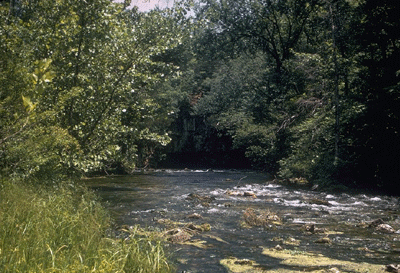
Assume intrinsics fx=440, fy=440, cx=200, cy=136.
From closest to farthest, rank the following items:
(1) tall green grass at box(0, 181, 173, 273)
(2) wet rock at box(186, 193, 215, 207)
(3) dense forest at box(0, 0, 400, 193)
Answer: (1) tall green grass at box(0, 181, 173, 273)
(3) dense forest at box(0, 0, 400, 193)
(2) wet rock at box(186, 193, 215, 207)

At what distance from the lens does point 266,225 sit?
10219 millimetres

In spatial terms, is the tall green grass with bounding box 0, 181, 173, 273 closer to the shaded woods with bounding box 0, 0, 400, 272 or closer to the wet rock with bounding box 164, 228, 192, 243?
the shaded woods with bounding box 0, 0, 400, 272

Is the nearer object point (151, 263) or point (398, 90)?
point (151, 263)

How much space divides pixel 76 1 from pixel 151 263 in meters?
6.80

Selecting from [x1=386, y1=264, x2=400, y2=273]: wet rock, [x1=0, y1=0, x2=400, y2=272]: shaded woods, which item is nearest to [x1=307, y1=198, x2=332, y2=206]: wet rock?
[x1=0, y1=0, x2=400, y2=272]: shaded woods

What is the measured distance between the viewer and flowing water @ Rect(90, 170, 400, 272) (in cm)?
760

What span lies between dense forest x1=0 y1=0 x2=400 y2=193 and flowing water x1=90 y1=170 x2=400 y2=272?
179 centimetres

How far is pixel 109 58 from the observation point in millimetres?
10594

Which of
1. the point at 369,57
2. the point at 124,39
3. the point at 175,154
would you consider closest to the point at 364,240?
the point at 124,39

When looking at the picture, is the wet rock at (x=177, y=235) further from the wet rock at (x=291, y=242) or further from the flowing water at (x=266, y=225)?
the wet rock at (x=291, y=242)

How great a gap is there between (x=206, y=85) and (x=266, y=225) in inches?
1222

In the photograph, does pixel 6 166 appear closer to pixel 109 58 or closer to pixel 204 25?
pixel 109 58

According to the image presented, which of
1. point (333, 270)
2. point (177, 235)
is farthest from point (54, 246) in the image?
point (333, 270)

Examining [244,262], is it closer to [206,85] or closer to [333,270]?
[333,270]
